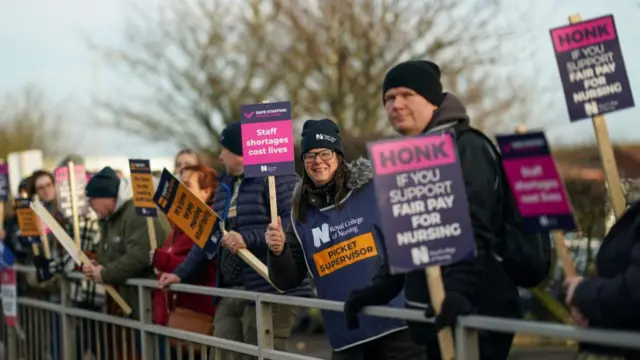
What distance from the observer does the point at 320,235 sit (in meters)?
5.82

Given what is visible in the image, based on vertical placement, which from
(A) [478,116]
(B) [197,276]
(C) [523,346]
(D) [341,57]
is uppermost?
(D) [341,57]

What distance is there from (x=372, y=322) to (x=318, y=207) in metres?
0.65

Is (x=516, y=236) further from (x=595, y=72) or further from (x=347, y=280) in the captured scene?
(x=347, y=280)

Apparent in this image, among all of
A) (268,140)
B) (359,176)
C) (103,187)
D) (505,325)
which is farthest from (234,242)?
(505,325)

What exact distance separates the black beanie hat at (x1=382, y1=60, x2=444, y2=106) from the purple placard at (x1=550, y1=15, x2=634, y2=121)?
49cm

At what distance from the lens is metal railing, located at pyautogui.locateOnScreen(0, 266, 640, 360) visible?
12.9 ft

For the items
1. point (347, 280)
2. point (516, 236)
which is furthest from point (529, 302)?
point (516, 236)

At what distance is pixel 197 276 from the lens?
7.70m

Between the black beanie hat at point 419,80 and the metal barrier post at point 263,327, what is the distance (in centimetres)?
195

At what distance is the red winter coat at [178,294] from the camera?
7582 millimetres

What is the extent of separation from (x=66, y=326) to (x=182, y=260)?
1911 millimetres

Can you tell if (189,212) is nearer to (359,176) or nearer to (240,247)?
(240,247)

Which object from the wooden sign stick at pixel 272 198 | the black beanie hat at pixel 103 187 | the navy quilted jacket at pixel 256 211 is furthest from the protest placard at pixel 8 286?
the wooden sign stick at pixel 272 198

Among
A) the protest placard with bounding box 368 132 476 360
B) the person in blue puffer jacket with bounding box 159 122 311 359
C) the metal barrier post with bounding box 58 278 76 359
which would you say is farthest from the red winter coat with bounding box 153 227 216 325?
the protest placard with bounding box 368 132 476 360
